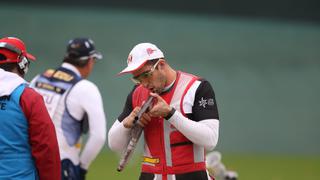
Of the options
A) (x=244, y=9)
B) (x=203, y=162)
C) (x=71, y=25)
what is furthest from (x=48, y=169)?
(x=244, y=9)

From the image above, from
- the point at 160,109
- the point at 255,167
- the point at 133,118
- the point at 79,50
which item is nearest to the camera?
the point at 160,109

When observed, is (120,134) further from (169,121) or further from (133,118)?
(169,121)

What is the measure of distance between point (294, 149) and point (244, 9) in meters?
3.79

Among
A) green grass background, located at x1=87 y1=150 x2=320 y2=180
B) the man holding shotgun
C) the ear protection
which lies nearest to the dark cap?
the ear protection

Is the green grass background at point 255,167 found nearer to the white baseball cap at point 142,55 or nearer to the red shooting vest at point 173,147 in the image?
the red shooting vest at point 173,147

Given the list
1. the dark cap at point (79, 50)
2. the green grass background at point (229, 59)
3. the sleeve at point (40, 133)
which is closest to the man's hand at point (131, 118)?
the sleeve at point (40, 133)

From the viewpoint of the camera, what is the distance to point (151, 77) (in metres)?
4.66

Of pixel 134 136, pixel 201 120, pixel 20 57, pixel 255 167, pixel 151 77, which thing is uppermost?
pixel 20 57

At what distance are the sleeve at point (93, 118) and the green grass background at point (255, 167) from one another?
5461 mm

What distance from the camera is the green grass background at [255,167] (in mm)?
12633

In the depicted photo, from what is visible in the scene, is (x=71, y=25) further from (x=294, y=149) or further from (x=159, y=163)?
(x=159, y=163)

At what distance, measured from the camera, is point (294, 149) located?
1786cm

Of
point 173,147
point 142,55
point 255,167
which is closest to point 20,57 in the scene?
point 142,55

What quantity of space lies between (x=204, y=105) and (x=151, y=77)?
0.39 metres
